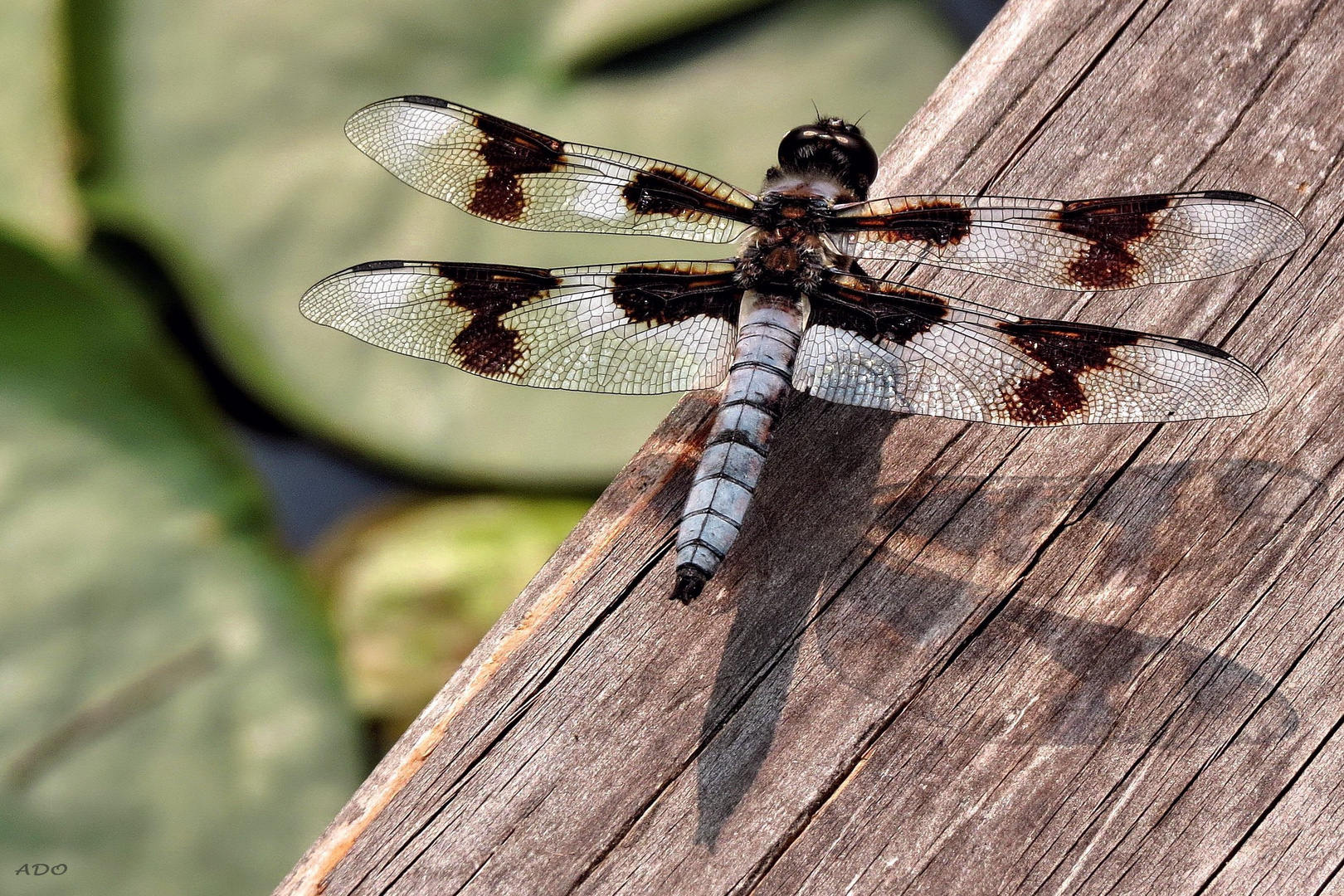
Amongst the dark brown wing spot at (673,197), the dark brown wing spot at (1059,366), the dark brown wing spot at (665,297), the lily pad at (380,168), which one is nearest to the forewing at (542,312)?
the dark brown wing spot at (665,297)

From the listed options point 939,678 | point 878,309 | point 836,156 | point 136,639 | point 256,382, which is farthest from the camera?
point 256,382

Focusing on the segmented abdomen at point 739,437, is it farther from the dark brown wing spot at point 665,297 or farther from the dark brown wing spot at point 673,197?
the dark brown wing spot at point 673,197

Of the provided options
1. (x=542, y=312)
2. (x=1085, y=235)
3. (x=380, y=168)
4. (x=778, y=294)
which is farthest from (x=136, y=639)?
(x=1085, y=235)

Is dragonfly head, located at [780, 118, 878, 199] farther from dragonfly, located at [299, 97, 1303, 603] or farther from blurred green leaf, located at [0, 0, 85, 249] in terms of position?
blurred green leaf, located at [0, 0, 85, 249]

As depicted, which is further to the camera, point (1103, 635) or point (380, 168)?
point (380, 168)

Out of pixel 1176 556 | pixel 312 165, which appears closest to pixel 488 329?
pixel 1176 556

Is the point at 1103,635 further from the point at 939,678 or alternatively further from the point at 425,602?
the point at 425,602

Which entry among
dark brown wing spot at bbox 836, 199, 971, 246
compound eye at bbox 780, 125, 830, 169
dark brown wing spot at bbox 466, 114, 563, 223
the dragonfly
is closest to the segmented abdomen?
the dragonfly

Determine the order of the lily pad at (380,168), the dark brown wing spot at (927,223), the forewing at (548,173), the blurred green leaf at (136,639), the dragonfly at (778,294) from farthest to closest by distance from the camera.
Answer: the lily pad at (380,168) < the blurred green leaf at (136,639) < the forewing at (548,173) < the dark brown wing spot at (927,223) < the dragonfly at (778,294)
